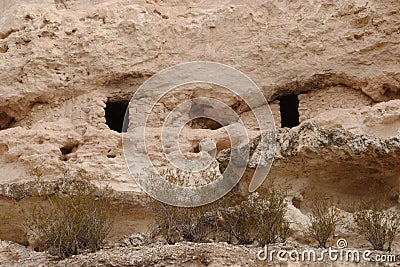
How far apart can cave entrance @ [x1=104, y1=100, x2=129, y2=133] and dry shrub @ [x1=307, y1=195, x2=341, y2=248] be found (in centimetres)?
545

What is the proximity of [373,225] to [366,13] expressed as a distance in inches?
212

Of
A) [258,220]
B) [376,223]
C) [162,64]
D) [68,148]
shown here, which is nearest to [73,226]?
[258,220]

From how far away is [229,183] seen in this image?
32.5ft

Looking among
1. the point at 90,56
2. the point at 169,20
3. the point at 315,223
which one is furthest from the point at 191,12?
the point at 315,223

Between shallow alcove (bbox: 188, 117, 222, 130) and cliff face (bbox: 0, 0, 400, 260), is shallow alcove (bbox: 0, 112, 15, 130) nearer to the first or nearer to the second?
cliff face (bbox: 0, 0, 400, 260)

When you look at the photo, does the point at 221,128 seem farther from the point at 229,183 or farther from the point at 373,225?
the point at 373,225

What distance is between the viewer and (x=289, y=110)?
44.8 feet

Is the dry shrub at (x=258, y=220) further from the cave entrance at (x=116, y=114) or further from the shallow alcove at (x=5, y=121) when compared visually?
the shallow alcove at (x=5, y=121)
